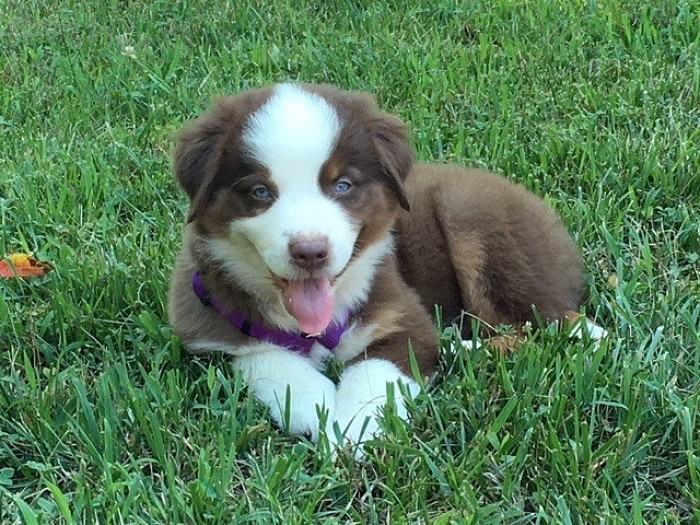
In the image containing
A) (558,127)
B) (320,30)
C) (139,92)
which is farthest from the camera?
(320,30)

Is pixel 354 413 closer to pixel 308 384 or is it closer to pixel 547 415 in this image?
pixel 308 384

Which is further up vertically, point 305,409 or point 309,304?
point 309,304

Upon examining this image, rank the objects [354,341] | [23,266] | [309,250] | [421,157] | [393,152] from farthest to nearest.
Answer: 1. [421,157]
2. [23,266]
3. [354,341]
4. [393,152]
5. [309,250]

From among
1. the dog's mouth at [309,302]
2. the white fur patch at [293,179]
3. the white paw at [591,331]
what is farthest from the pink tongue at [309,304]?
the white paw at [591,331]

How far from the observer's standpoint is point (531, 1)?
6723 millimetres

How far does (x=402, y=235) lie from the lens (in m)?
3.94

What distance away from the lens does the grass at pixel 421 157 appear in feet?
8.96

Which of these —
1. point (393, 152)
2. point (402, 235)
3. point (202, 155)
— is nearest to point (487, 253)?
point (402, 235)

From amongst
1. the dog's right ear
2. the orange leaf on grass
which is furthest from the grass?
the dog's right ear

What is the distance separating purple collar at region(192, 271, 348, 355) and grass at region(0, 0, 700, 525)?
0.52 feet

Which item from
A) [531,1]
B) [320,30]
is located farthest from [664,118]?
[320,30]

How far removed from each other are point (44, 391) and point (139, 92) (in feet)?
10.1

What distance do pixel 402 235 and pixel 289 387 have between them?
43.4 inches

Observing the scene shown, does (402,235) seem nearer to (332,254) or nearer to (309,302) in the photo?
(309,302)
